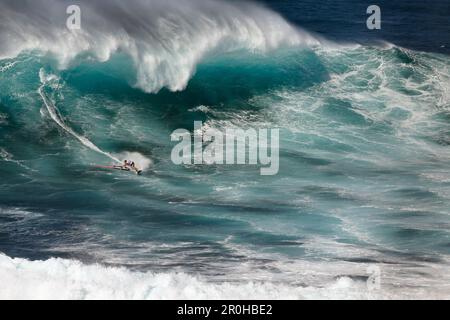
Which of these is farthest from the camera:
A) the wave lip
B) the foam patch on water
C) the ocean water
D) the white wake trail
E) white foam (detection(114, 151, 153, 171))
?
the wave lip

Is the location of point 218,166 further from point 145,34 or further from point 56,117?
point 145,34

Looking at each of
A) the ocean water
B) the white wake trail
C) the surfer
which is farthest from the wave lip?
the surfer

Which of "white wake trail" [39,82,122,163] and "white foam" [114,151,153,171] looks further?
"white wake trail" [39,82,122,163]

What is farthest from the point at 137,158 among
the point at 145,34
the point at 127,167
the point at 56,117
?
the point at 145,34

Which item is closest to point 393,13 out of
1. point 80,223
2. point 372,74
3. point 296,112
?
point 372,74

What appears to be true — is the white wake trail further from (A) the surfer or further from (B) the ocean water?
(A) the surfer

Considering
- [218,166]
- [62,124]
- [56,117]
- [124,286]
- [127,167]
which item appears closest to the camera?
[124,286]
